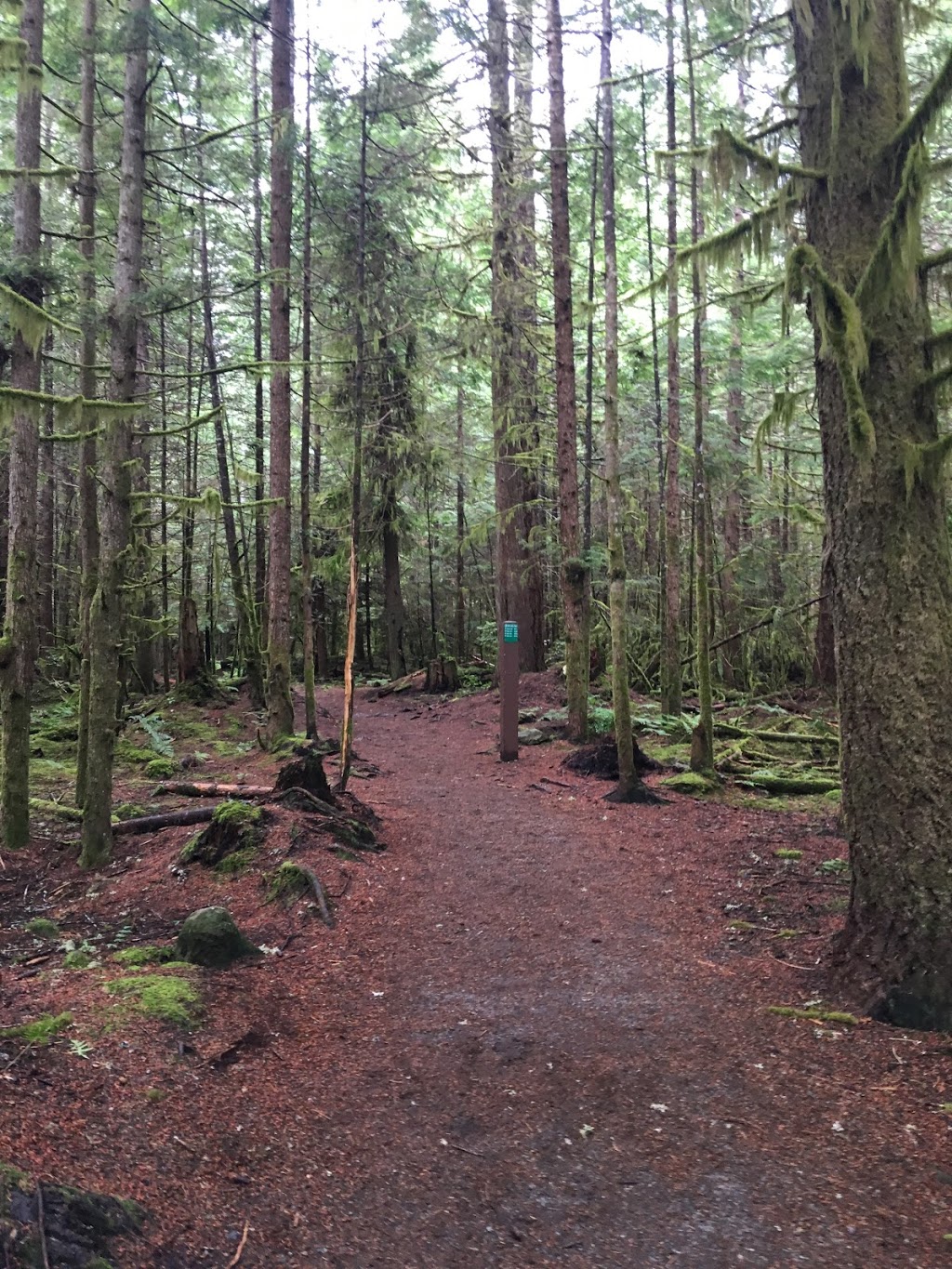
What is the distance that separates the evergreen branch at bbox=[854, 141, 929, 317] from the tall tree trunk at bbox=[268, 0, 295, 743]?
8.39 m

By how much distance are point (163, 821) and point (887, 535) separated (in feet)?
24.0

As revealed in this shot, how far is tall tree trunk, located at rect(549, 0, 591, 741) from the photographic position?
39.0ft

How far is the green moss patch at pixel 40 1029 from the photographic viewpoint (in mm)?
4008

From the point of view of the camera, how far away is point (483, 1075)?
14.4ft

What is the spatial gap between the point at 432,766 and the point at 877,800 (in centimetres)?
845

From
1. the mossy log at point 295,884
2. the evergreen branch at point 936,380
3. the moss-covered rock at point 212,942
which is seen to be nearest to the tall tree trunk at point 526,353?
the mossy log at point 295,884

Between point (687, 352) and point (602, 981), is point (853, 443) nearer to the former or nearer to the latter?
point (602, 981)

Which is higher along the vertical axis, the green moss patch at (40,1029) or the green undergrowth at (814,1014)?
the green moss patch at (40,1029)

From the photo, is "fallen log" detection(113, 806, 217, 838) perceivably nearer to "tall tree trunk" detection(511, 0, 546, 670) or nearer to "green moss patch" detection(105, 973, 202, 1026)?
"green moss patch" detection(105, 973, 202, 1026)

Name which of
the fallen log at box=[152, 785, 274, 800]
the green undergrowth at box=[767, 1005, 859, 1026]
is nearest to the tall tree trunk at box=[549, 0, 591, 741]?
the fallen log at box=[152, 785, 274, 800]

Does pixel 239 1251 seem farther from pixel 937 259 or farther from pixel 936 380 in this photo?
pixel 937 259

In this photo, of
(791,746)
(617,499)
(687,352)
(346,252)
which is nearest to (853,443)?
(617,499)

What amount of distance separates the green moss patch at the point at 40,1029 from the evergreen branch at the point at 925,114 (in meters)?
6.70

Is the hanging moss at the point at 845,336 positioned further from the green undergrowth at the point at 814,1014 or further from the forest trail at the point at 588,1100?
the forest trail at the point at 588,1100
